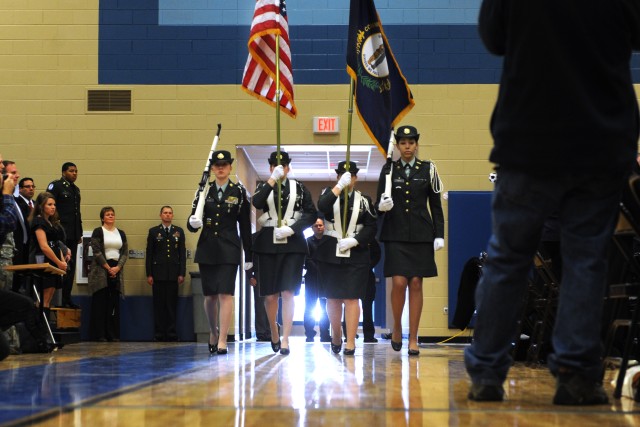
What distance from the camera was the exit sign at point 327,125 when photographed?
37.7 ft

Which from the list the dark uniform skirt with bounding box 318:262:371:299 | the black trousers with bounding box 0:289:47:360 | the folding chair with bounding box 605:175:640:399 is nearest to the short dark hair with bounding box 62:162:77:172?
the dark uniform skirt with bounding box 318:262:371:299

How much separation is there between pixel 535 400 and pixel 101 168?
31.0ft

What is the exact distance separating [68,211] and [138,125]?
157cm

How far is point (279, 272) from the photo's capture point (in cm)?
743

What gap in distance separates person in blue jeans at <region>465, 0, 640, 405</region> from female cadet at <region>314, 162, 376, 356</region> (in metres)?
4.51

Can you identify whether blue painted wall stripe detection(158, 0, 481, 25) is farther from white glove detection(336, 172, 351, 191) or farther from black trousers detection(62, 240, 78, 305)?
white glove detection(336, 172, 351, 191)

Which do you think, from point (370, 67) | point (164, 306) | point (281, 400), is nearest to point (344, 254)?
point (370, 67)

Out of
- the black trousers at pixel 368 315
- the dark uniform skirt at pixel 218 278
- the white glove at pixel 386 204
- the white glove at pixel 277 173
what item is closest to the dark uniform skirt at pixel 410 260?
the white glove at pixel 386 204

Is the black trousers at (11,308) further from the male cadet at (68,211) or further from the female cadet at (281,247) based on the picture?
the male cadet at (68,211)

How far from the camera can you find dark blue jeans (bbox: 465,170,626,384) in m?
2.75

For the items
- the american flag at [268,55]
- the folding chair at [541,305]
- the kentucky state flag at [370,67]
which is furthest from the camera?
the american flag at [268,55]

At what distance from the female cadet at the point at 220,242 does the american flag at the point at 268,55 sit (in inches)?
28.8

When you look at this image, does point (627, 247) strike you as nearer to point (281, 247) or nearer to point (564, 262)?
point (564, 262)

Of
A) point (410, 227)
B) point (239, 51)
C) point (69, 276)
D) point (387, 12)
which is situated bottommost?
point (69, 276)
